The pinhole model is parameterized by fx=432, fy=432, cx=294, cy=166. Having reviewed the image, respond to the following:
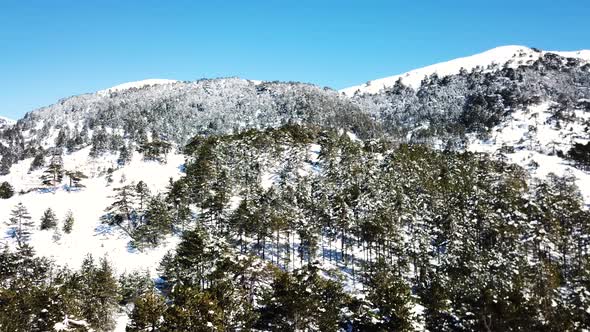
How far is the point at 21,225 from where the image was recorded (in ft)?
346

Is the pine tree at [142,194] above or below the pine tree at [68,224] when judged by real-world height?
above

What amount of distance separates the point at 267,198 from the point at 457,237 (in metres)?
41.5

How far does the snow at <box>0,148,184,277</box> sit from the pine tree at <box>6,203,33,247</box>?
1.64m

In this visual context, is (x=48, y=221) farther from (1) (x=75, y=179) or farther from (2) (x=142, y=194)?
(1) (x=75, y=179)

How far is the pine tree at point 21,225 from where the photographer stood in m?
98.6

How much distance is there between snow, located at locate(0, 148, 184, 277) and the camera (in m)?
91.1

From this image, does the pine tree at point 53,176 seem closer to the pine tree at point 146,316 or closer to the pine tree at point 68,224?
the pine tree at point 68,224

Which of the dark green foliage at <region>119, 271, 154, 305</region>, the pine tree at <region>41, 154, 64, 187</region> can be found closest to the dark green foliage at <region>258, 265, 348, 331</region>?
the dark green foliage at <region>119, 271, 154, 305</region>

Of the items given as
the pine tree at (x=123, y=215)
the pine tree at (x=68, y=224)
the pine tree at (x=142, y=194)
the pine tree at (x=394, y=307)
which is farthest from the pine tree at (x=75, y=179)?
the pine tree at (x=394, y=307)

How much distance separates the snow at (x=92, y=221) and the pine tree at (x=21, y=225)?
1645 millimetres

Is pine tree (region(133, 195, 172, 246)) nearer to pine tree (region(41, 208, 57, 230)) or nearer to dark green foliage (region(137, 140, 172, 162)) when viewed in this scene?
pine tree (region(41, 208, 57, 230))

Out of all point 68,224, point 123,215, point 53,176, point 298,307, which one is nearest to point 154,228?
point 123,215

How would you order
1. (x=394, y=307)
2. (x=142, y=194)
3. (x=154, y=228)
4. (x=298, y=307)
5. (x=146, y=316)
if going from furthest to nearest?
(x=142, y=194) → (x=154, y=228) → (x=298, y=307) → (x=394, y=307) → (x=146, y=316)

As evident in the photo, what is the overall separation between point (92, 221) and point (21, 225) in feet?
51.5
